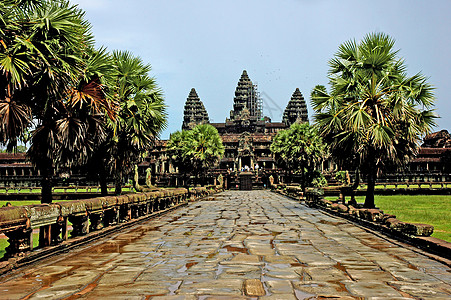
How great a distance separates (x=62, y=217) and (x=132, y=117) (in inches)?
431

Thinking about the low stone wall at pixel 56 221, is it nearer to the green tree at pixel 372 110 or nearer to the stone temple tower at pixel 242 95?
the green tree at pixel 372 110

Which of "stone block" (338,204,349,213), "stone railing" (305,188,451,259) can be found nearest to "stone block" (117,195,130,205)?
"stone railing" (305,188,451,259)

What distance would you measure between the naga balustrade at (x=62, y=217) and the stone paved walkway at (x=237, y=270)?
1.90 ft

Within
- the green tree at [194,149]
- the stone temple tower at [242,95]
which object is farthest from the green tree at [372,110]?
the stone temple tower at [242,95]

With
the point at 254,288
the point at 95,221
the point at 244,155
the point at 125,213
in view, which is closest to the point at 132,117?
the point at 125,213

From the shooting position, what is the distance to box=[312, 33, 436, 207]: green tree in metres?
17.3

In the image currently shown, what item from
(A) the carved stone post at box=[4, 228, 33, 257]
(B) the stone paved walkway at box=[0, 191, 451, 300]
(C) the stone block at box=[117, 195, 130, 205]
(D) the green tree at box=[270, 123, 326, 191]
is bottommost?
(B) the stone paved walkway at box=[0, 191, 451, 300]

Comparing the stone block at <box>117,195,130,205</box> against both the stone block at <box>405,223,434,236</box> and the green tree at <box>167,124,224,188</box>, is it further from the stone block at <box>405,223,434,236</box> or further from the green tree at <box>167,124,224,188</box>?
the green tree at <box>167,124,224,188</box>

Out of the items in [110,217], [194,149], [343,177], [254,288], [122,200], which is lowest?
[254,288]

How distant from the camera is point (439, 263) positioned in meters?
7.57

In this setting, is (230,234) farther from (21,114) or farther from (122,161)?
(122,161)

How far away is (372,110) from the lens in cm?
1820

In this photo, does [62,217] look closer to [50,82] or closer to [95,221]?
[95,221]

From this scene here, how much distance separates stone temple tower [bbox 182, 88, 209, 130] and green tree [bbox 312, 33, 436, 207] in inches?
→ 4747
